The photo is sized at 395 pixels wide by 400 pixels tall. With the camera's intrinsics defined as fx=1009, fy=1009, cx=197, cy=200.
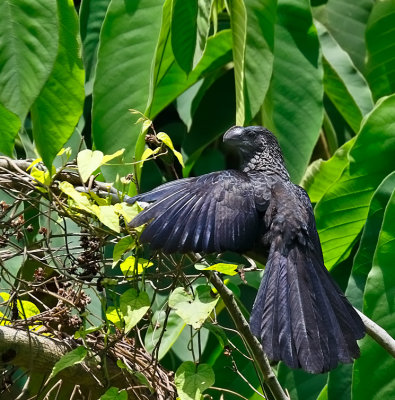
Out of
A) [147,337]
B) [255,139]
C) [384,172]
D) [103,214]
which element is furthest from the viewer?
[384,172]

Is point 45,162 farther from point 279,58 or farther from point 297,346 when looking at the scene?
point 279,58

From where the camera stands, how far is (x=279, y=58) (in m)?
3.63

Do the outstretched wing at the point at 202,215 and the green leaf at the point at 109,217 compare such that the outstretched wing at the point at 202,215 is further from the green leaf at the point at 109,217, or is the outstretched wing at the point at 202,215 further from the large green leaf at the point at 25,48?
the large green leaf at the point at 25,48

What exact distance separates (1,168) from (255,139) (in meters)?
0.86

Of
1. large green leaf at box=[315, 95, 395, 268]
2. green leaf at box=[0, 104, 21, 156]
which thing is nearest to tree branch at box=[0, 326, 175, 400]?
green leaf at box=[0, 104, 21, 156]

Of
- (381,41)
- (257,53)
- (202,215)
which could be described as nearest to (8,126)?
(202,215)

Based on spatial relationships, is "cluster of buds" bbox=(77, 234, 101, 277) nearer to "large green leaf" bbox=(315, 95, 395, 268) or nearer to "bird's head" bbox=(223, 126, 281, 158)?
"bird's head" bbox=(223, 126, 281, 158)

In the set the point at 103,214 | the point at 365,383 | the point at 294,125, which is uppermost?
the point at 103,214

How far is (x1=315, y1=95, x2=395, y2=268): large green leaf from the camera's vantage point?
10.3 ft

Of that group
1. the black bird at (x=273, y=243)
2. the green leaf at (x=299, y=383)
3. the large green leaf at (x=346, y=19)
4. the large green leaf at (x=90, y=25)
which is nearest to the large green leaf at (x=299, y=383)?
the green leaf at (x=299, y=383)

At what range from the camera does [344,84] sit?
386cm

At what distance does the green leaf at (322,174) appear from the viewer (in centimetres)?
361

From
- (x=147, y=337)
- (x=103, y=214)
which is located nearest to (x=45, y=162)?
(x=103, y=214)

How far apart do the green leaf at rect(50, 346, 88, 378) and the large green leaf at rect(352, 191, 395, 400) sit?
0.87 meters
